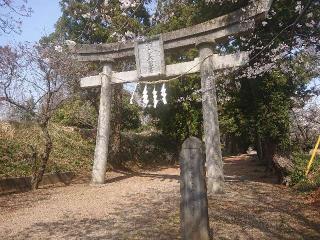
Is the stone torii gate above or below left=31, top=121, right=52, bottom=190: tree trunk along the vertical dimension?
above

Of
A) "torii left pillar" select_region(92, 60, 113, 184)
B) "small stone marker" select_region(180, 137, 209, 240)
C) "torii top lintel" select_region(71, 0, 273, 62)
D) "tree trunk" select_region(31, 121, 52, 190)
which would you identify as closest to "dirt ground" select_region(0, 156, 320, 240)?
"tree trunk" select_region(31, 121, 52, 190)

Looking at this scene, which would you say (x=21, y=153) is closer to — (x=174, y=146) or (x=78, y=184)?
(x=78, y=184)

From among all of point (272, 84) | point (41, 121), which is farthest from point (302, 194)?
point (41, 121)

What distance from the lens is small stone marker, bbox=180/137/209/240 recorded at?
15.8 ft

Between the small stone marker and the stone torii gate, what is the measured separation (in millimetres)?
4864

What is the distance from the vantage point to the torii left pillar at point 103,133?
40.2ft

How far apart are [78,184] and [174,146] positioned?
34.0ft

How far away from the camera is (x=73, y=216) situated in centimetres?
777

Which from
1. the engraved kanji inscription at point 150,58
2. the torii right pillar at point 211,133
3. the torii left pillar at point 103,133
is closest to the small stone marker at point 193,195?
the torii right pillar at point 211,133

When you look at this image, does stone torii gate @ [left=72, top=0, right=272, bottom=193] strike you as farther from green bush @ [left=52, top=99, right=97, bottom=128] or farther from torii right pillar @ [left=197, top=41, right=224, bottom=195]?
green bush @ [left=52, top=99, right=97, bottom=128]

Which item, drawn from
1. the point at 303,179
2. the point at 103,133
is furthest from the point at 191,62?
the point at 303,179

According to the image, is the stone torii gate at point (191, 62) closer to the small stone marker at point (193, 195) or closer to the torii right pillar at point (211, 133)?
the torii right pillar at point (211, 133)

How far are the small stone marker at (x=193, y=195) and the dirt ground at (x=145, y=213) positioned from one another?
112cm

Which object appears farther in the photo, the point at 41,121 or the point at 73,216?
the point at 41,121
